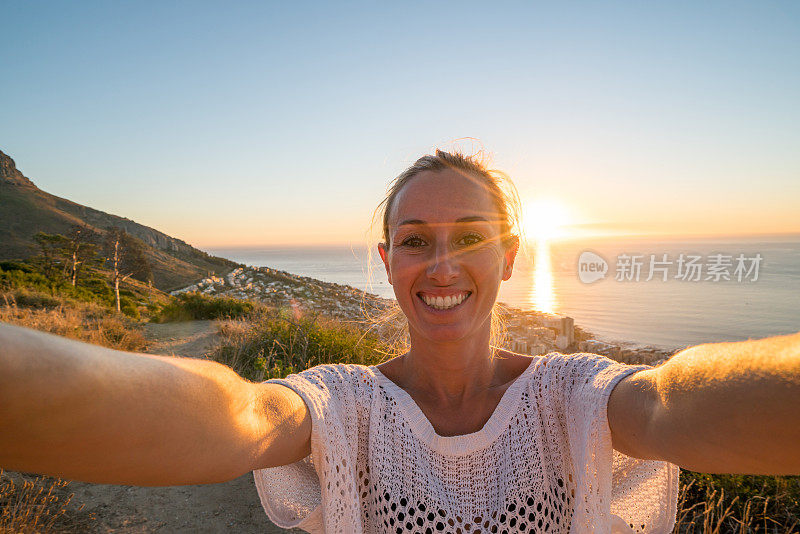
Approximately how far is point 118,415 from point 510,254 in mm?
1966

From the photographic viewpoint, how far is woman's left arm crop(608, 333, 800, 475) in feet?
2.47

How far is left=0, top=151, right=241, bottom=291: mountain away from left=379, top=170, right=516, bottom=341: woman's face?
4352 centimetres

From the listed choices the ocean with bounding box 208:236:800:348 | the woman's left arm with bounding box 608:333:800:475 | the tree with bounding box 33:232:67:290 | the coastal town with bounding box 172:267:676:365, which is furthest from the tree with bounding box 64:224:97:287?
the woman's left arm with bounding box 608:333:800:475

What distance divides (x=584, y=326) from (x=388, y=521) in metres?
10.2

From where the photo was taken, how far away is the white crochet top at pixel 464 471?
144 cm

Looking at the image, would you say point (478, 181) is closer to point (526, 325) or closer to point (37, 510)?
point (37, 510)

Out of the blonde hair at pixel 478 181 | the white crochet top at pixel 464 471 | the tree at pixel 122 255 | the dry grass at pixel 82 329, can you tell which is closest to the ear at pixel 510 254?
the blonde hair at pixel 478 181

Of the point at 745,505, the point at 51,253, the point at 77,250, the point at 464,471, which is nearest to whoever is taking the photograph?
the point at 464,471

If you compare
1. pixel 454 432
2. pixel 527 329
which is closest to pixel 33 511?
pixel 454 432

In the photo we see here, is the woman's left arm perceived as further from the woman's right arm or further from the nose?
the woman's right arm

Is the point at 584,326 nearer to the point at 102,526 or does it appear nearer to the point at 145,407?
the point at 102,526

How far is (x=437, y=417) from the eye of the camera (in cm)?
191

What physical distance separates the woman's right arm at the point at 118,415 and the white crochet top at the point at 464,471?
A: 418 mm

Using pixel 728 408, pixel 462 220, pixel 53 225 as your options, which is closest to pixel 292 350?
pixel 462 220
